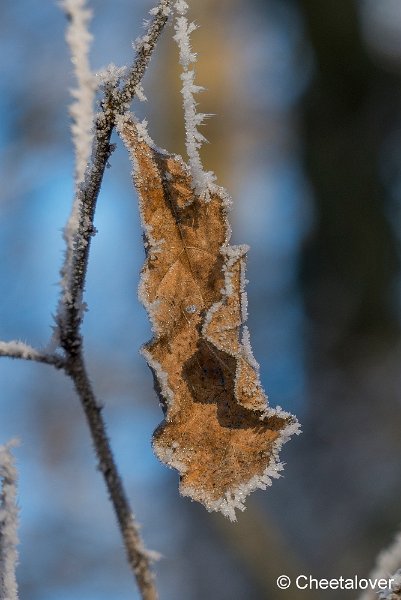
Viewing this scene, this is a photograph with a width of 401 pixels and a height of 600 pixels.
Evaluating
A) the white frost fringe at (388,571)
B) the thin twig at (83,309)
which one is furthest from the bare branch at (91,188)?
the white frost fringe at (388,571)

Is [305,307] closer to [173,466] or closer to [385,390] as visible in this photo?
[385,390]

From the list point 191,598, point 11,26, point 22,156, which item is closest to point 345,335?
point 191,598

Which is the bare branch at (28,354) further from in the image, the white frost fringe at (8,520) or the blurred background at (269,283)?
the blurred background at (269,283)

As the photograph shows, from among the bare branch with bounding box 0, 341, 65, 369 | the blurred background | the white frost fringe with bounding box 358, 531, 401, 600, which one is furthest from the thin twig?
the blurred background

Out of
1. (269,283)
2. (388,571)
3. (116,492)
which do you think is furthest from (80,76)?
(269,283)

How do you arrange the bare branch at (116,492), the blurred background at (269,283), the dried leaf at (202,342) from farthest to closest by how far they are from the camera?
1. the blurred background at (269,283)
2. the dried leaf at (202,342)
3. the bare branch at (116,492)

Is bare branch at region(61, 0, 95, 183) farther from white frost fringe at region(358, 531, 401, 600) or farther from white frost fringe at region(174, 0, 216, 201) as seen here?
white frost fringe at region(358, 531, 401, 600)
